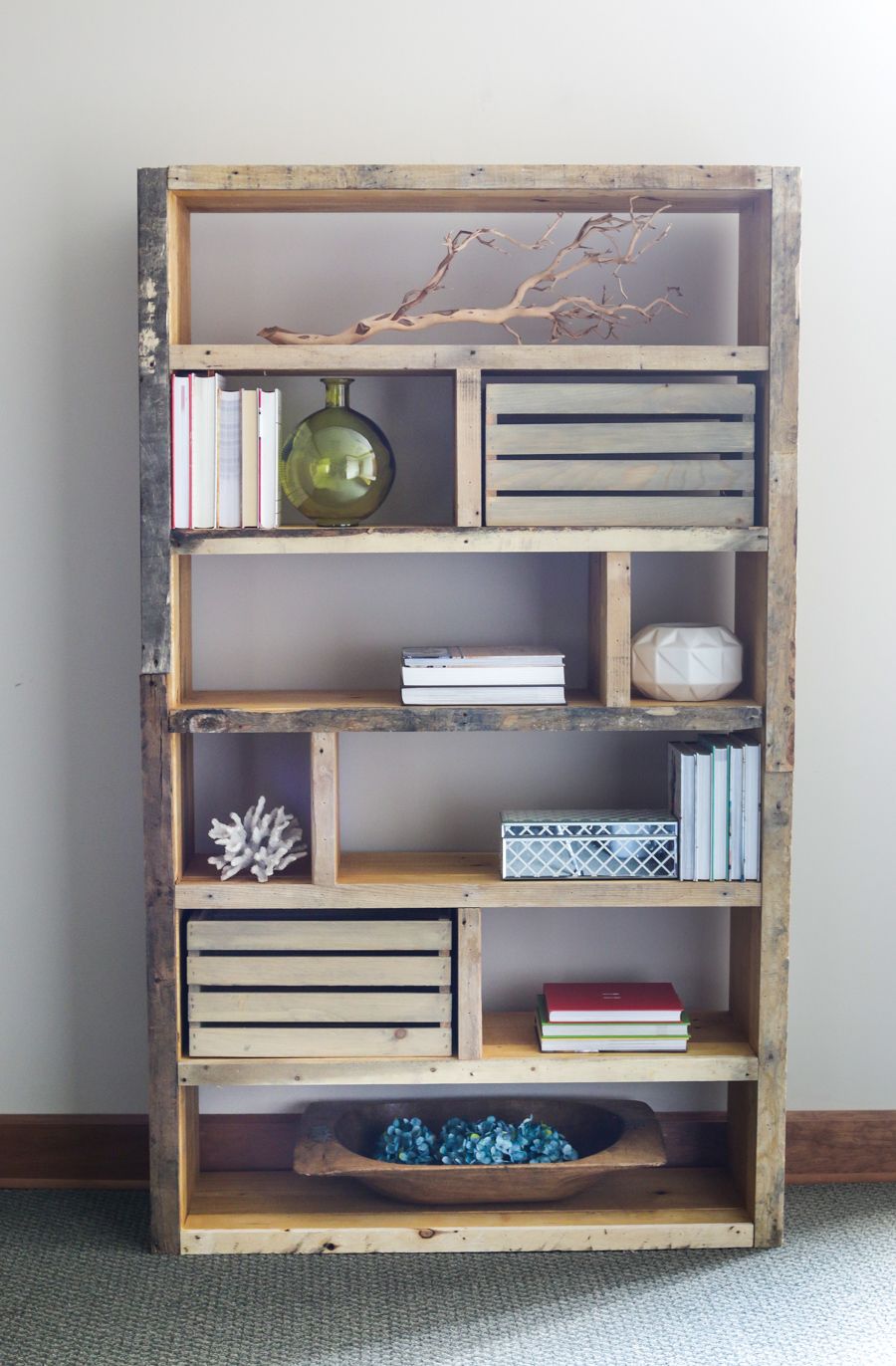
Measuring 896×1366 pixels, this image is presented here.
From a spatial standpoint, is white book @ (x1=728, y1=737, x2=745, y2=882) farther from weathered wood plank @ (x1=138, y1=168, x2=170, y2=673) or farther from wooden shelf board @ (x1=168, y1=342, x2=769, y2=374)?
weathered wood plank @ (x1=138, y1=168, x2=170, y2=673)

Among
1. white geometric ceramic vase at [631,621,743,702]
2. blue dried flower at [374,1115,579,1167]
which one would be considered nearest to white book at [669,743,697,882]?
white geometric ceramic vase at [631,621,743,702]

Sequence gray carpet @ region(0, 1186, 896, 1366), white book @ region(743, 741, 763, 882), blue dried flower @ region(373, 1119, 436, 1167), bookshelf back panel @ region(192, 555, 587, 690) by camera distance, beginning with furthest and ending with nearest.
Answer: bookshelf back panel @ region(192, 555, 587, 690) < blue dried flower @ region(373, 1119, 436, 1167) < white book @ region(743, 741, 763, 882) < gray carpet @ region(0, 1186, 896, 1366)

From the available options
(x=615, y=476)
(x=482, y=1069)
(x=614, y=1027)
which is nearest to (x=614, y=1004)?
(x=614, y=1027)

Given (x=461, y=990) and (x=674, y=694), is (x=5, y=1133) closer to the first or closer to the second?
(x=461, y=990)

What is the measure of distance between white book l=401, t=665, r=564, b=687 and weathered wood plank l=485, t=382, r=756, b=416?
43 centimetres

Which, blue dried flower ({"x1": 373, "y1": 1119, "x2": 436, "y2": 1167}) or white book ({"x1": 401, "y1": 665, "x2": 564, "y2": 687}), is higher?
white book ({"x1": 401, "y1": 665, "x2": 564, "y2": 687})

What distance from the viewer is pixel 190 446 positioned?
206cm

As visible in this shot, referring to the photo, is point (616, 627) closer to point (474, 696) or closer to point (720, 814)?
point (474, 696)

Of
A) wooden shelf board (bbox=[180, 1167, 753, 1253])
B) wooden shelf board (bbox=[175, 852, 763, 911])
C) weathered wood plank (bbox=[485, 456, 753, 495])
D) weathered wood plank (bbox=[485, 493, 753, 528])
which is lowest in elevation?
wooden shelf board (bbox=[180, 1167, 753, 1253])

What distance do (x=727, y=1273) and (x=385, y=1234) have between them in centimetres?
59

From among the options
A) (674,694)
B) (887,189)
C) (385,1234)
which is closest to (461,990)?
(385,1234)

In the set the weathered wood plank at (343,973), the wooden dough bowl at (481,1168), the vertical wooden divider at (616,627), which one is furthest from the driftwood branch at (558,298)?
the wooden dough bowl at (481,1168)

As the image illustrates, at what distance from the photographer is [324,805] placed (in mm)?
2104

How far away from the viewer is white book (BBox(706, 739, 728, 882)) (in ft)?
6.97
